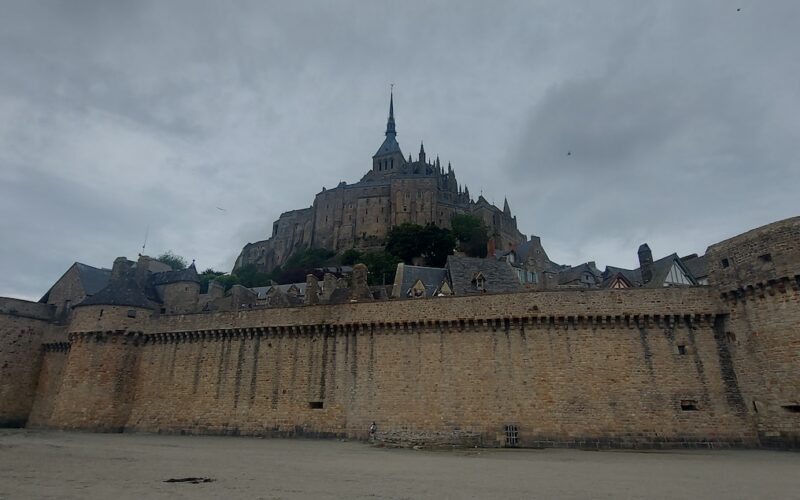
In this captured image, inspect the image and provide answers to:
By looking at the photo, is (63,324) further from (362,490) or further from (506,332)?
(362,490)

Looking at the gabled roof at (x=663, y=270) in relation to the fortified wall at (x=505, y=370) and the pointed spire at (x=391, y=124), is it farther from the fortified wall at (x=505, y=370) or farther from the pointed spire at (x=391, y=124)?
the pointed spire at (x=391, y=124)

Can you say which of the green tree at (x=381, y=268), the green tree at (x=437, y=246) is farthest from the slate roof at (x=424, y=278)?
the green tree at (x=437, y=246)

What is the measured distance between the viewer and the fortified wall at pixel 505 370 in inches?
773

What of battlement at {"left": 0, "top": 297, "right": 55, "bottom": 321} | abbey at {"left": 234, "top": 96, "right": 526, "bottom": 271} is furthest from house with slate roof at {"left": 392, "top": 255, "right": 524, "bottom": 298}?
abbey at {"left": 234, "top": 96, "right": 526, "bottom": 271}

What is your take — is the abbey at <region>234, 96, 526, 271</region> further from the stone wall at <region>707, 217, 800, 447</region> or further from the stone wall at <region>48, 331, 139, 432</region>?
the stone wall at <region>707, 217, 800, 447</region>

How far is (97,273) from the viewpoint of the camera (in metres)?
42.8

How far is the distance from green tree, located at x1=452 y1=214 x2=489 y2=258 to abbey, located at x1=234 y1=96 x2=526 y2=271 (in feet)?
22.8

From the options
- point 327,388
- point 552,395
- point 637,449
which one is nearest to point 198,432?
point 327,388

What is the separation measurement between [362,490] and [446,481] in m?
2.29

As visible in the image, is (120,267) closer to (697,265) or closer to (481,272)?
(481,272)

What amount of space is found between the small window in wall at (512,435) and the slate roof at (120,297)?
2419 cm

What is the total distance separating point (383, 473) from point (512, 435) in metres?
10.7

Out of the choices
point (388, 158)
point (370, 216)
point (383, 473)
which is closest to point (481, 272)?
point (383, 473)

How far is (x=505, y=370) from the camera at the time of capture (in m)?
22.0
